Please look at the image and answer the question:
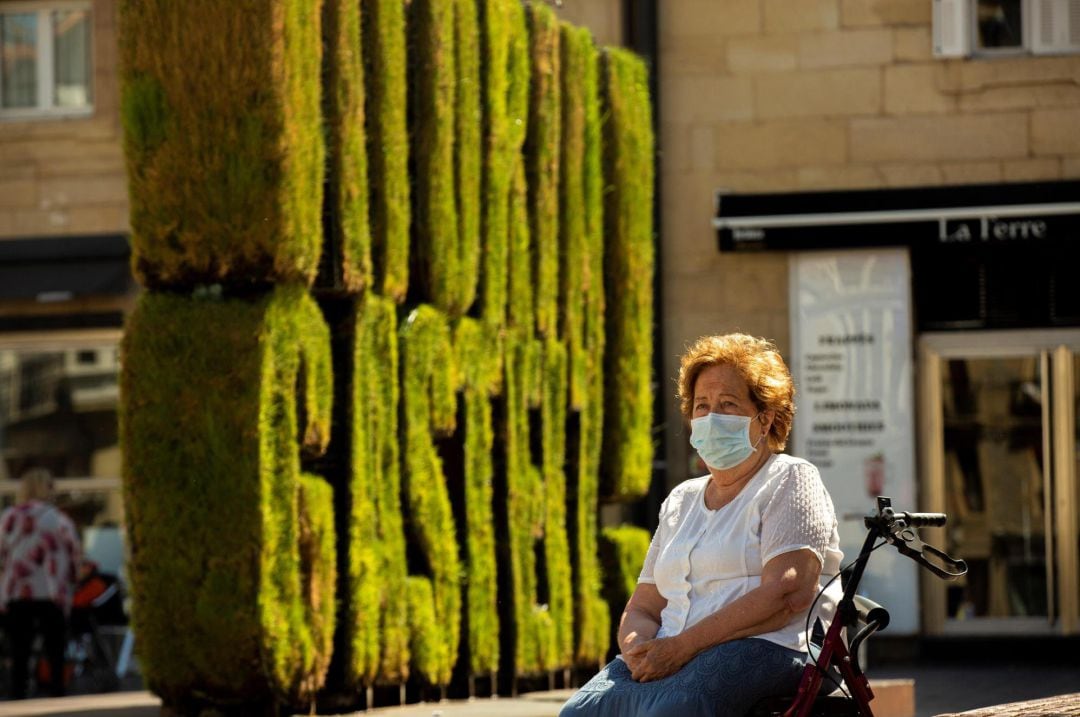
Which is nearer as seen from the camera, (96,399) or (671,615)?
(671,615)

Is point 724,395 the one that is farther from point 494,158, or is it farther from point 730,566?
point 494,158

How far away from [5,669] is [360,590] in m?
7.01

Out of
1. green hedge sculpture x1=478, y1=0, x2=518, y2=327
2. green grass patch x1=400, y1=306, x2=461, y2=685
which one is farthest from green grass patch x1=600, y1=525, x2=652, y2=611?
green grass patch x1=400, y1=306, x2=461, y2=685

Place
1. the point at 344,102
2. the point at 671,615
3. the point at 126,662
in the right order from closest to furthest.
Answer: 1. the point at 671,615
2. the point at 344,102
3. the point at 126,662

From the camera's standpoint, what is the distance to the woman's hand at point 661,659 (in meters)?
5.21

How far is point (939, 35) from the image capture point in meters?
16.3

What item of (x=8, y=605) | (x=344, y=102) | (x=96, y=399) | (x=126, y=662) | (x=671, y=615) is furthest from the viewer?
(x=96, y=399)

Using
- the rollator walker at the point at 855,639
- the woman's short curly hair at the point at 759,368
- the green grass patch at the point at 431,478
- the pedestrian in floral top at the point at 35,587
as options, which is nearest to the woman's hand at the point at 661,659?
the rollator walker at the point at 855,639

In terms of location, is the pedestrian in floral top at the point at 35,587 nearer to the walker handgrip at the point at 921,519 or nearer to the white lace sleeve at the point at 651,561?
the white lace sleeve at the point at 651,561

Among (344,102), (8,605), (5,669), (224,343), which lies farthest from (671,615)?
(5,669)

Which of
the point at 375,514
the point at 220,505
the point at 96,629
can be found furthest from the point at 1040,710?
the point at 96,629

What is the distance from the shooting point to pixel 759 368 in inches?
214

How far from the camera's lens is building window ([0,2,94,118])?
17703 millimetres

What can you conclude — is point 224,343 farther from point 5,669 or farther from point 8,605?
point 5,669
